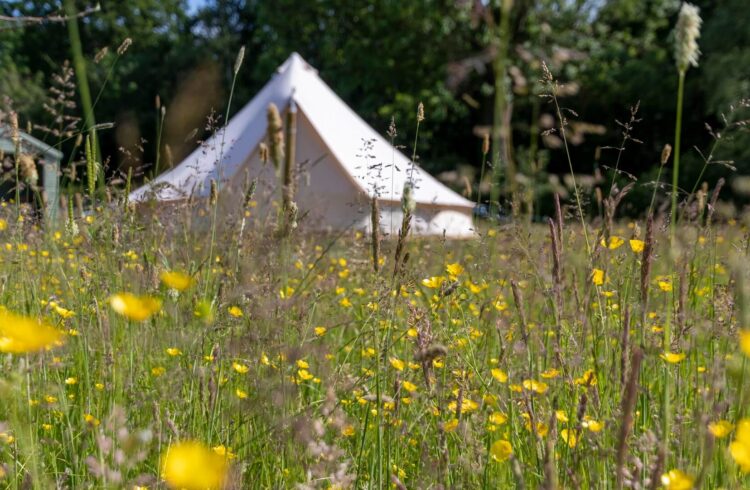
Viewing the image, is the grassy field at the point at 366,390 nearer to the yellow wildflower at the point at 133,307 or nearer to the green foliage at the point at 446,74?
the yellow wildflower at the point at 133,307

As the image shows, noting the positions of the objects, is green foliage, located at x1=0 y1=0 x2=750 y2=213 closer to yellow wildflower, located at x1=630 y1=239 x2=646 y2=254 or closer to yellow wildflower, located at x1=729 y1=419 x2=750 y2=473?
yellow wildflower, located at x1=630 y1=239 x2=646 y2=254

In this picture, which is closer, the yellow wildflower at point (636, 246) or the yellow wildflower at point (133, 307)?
the yellow wildflower at point (133, 307)

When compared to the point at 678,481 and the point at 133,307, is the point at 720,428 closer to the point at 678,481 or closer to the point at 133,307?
the point at 678,481

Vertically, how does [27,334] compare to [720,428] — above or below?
above

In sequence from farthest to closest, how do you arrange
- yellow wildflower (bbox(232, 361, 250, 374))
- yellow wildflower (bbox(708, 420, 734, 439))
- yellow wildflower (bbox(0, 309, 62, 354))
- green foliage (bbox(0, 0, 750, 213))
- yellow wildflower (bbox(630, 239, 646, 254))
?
green foliage (bbox(0, 0, 750, 213))
yellow wildflower (bbox(630, 239, 646, 254))
yellow wildflower (bbox(232, 361, 250, 374))
yellow wildflower (bbox(708, 420, 734, 439))
yellow wildflower (bbox(0, 309, 62, 354))

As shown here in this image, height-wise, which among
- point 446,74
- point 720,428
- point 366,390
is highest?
point 446,74

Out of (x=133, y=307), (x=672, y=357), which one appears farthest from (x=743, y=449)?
(x=133, y=307)

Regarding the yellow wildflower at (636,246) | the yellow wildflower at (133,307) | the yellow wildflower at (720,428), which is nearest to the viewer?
the yellow wildflower at (133,307)

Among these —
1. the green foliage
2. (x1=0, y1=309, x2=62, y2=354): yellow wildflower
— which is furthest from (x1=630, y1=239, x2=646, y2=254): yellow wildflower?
the green foliage

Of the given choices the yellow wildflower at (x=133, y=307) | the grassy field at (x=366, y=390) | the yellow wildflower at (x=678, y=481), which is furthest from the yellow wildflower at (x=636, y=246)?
the yellow wildflower at (x=133, y=307)

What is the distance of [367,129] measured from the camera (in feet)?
25.7

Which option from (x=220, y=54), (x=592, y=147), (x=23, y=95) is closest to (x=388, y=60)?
(x=592, y=147)

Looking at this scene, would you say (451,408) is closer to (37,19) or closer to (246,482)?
(246,482)

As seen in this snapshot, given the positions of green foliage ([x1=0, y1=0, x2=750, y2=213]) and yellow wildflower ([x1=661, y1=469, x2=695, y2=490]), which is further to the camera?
green foliage ([x1=0, y1=0, x2=750, y2=213])
